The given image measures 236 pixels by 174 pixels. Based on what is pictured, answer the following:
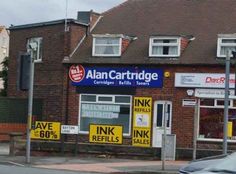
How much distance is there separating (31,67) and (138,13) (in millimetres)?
10553

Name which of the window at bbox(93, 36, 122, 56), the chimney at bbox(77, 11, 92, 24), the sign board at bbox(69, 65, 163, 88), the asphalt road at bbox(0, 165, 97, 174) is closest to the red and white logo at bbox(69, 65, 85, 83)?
the sign board at bbox(69, 65, 163, 88)

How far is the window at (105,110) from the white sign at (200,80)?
8.15 feet

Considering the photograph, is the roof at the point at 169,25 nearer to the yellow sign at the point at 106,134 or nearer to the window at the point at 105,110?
the window at the point at 105,110

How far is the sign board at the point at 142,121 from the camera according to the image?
25875 millimetres

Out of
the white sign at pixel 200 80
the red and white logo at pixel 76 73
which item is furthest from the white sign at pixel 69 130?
the white sign at pixel 200 80

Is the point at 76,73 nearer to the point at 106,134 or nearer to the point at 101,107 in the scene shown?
the point at 101,107

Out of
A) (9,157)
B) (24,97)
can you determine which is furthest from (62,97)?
(9,157)

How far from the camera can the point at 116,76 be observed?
88.0 feet

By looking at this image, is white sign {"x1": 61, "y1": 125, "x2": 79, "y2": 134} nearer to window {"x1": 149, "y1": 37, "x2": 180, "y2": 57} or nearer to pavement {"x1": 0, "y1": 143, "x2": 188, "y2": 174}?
Answer: pavement {"x1": 0, "y1": 143, "x2": 188, "y2": 174}

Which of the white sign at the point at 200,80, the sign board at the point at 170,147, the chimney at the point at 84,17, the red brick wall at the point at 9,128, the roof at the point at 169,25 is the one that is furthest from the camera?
the red brick wall at the point at 9,128

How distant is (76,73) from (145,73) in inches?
131

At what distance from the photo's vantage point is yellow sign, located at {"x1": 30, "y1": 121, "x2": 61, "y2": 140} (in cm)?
2520

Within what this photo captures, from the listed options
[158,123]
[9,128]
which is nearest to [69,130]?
[158,123]

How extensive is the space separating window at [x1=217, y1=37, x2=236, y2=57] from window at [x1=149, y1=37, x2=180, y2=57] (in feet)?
5.75
